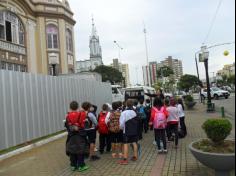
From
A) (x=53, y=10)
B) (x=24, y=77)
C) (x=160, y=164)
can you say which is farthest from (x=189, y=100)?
(x=160, y=164)

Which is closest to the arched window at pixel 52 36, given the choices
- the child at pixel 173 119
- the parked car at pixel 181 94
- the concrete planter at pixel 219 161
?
the parked car at pixel 181 94

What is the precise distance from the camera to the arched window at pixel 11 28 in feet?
86.0

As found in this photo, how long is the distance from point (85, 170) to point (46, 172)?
3.11ft

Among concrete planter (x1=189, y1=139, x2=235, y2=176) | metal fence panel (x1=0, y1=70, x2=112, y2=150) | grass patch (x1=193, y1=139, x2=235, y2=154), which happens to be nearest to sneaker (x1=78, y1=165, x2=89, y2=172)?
grass patch (x1=193, y1=139, x2=235, y2=154)

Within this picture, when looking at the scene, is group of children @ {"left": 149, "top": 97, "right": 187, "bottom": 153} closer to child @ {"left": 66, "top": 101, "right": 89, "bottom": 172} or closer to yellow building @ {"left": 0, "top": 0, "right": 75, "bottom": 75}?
child @ {"left": 66, "top": 101, "right": 89, "bottom": 172}

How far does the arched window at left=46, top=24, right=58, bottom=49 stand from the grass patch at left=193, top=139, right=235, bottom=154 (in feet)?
89.6

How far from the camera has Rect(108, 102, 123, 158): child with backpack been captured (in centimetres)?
980

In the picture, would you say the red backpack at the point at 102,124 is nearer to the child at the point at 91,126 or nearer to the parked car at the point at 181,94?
the child at the point at 91,126

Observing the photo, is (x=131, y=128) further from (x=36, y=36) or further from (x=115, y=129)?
(x=36, y=36)

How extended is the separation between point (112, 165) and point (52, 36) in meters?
25.9

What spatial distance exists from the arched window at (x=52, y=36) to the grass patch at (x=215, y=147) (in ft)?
89.6

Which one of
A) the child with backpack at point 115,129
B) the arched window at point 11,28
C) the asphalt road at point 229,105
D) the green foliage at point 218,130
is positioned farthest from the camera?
the arched window at point 11,28

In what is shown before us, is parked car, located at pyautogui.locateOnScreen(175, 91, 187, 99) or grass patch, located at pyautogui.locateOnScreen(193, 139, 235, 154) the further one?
parked car, located at pyautogui.locateOnScreen(175, 91, 187, 99)

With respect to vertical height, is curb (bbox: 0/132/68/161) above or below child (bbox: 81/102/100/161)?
below
